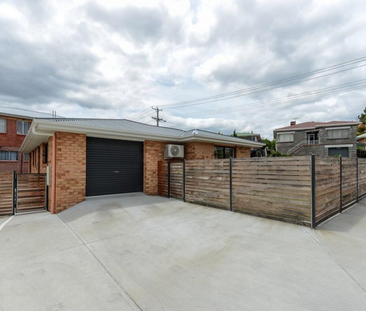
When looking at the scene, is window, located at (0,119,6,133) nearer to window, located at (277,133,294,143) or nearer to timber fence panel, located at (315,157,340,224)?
timber fence panel, located at (315,157,340,224)

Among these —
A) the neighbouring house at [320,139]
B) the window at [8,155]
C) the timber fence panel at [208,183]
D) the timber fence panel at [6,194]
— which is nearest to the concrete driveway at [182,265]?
the timber fence panel at [208,183]

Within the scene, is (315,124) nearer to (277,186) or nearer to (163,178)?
(163,178)

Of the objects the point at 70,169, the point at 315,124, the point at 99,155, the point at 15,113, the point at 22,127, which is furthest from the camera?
the point at 315,124

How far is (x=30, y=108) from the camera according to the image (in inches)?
925

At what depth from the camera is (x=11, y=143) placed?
18.5 metres

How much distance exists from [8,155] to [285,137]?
35.3m

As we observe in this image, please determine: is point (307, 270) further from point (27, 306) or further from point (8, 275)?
point (8, 275)

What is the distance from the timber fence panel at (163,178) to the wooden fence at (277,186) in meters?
Result: 0.77

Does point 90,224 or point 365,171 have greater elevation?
point 365,171

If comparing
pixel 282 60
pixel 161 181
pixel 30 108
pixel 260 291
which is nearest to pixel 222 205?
pixel 161 181

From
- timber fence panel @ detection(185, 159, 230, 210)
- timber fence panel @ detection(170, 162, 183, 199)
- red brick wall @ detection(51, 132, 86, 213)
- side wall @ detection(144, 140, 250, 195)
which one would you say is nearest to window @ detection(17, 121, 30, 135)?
red brick wall @ detection(51, 132, 86, 213)

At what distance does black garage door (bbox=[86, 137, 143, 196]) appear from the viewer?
23.3 ft

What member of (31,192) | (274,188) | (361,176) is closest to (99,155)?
(31,192)

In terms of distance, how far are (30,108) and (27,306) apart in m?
28.6
